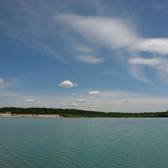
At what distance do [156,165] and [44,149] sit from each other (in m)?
19.7

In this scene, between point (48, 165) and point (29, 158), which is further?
point (29, 158)

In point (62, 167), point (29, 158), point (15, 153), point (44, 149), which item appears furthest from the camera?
point (44, 149)

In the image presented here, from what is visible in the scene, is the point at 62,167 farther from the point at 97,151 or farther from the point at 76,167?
the point at 97,151

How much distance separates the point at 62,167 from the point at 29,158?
7.41 m

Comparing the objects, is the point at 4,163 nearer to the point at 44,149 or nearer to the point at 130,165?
the point at 44,149

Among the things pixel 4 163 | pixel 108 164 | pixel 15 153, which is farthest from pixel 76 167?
pixel 15 153

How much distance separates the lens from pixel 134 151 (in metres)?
44.7

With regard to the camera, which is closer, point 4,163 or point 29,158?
point 4,163

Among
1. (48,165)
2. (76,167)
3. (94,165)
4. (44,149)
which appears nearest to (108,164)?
(94,165)

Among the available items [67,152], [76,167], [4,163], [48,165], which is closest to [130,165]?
[76,167]

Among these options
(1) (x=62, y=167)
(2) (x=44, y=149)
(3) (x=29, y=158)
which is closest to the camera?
(1) (x=62, y=167)

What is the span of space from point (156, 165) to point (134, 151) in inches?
412

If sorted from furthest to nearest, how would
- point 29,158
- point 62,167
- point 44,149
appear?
point 44,149 < point 29,158 < point 62,167

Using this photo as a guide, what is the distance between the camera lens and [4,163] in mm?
35344
